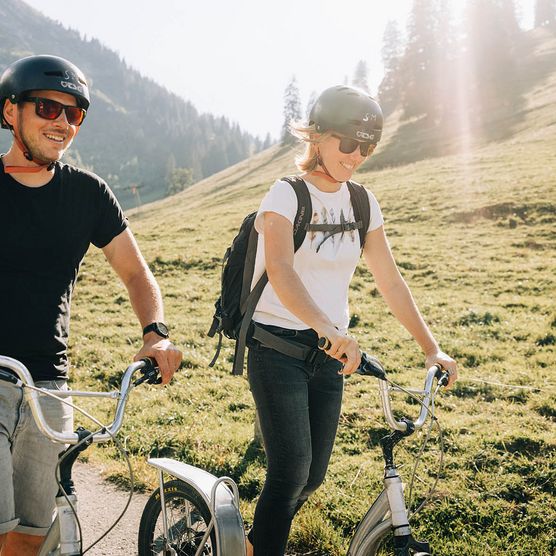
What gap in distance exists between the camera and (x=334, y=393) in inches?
150

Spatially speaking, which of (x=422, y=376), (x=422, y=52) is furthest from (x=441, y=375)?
(x=422, y=52)

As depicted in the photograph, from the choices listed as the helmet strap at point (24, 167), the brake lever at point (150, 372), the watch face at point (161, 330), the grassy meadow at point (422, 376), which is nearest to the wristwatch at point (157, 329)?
the watch face at point (161, 330)

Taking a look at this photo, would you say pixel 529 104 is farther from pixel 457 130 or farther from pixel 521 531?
pixel 521 531

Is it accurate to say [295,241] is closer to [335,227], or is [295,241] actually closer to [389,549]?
[335,227]

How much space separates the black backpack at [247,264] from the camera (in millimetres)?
3662

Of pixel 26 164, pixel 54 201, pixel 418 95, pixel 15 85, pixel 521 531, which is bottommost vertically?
pixel 521 531

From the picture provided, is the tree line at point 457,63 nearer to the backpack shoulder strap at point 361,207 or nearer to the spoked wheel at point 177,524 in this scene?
the backpack shoulder strap at point 361,207

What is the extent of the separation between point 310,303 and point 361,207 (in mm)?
1014

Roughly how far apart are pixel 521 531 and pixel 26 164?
4.90 meters

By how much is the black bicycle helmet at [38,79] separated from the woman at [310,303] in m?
1.36

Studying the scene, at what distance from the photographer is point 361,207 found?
3.99 m

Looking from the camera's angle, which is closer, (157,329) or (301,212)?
(157,329)

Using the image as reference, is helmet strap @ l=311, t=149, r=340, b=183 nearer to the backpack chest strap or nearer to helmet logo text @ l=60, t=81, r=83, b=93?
the backpack chest strap

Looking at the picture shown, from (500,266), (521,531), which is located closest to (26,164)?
(521,531)
